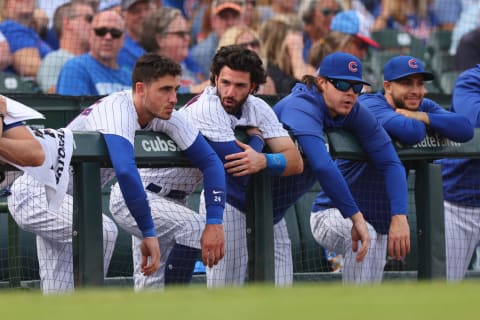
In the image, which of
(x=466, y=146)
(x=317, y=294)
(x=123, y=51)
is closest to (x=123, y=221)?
(x=466, y=146)

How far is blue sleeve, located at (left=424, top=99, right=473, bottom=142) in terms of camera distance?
737 cm

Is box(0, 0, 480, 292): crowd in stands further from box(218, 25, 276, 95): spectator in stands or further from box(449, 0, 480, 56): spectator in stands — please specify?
box(449, 0, 480, 56): spectator in stands

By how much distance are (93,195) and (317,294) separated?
2623mm

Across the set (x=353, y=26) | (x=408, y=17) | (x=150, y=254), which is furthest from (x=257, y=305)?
(x=408, y=17)

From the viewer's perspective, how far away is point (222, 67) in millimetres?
6922

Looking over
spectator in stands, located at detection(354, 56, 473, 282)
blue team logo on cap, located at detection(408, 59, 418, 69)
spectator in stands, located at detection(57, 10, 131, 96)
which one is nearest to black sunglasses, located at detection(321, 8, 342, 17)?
spectator in stands, located at detection(57, 10, 131, 96)

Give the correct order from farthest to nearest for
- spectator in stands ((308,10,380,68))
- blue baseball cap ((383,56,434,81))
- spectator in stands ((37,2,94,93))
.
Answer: spectator in stands ((308,10,380,68)) → spectator in stands ((37,2,94,93)) → blue baseball cap ((383,56,434,81))

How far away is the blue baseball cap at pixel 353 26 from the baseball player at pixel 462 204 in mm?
2530

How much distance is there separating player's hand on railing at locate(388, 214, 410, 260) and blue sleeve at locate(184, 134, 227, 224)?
117 cm

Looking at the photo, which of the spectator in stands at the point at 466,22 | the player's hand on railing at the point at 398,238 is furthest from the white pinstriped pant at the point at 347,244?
the spectator in stands at the point at 466,22

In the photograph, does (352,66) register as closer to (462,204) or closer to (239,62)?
(239,62)

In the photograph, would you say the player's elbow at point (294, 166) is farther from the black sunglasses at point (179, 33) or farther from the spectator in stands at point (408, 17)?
the spectator in stands at point (408, 17)

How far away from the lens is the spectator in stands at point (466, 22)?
553 inches

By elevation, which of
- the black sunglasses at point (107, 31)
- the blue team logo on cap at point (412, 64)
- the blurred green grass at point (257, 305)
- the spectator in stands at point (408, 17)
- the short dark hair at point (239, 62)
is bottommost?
the blurred green grass at point (257, 305)
